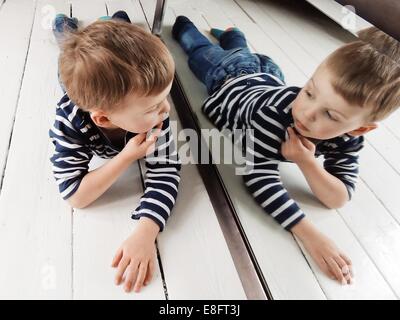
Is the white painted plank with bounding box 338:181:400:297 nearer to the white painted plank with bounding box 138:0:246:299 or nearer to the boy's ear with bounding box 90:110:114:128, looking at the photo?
the white painted plank with bounding box 138:0:246:299

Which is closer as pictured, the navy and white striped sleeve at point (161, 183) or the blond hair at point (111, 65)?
the blond hair at point (111, 65)

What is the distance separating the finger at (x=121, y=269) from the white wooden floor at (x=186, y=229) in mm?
14

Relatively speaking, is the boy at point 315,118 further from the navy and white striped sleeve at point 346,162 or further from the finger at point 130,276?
the finger at point 130,276

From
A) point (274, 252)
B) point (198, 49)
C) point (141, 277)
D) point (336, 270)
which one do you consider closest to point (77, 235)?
point (141, 277)

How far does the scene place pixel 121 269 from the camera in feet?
2.12

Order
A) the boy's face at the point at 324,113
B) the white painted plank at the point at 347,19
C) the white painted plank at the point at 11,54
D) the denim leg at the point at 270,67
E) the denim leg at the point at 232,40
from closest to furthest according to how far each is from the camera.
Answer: the white painted plank at the point at 347,19 → the boy's face at the point at 324,113 → the white painted plank at the point at 11,54 → the denim leg at the point at 270,67 → the denim leg at the point at 232,40

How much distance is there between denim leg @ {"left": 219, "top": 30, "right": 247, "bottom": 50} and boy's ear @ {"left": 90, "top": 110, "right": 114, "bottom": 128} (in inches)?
26.0

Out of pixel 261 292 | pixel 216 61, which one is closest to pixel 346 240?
pixel 261 292

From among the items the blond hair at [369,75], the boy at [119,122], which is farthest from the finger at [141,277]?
the blond hair at [369,75]

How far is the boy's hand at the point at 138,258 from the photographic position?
0.64 m

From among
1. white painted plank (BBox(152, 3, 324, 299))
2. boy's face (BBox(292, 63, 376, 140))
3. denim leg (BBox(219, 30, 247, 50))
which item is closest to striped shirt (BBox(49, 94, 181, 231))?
white painted plank (BBox(152, 3, 324, 299))

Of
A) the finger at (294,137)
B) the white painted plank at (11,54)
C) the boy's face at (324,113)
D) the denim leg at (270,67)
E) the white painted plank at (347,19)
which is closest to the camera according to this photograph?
the white painted plank at (347,19)

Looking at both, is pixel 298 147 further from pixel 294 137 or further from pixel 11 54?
pixel 11 54
